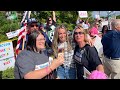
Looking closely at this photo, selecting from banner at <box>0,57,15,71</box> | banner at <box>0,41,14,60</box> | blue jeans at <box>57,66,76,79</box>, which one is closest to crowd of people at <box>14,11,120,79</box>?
blue jeans at <box>57,66,76,79</box>

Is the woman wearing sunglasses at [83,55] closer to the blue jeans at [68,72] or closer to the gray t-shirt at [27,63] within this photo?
the blue jeans at [68,72]

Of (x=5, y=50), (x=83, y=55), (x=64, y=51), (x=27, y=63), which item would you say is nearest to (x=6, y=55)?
(x=5, y=50)

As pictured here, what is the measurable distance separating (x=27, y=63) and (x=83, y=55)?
985 millimetres

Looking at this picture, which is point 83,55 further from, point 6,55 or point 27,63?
Answer: point 6,55

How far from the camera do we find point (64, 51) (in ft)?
13.5

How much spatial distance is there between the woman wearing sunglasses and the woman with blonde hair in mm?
97

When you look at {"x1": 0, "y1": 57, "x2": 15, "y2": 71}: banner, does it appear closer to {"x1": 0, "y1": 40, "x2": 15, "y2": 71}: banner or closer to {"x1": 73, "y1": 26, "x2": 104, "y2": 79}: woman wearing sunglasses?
{"x1": 0, "y1": 40, "x2": 15, "y2": 71}: banner

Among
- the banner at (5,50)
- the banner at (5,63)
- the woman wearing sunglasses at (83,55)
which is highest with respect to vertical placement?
the woman wearing sunglasses at (83,55)

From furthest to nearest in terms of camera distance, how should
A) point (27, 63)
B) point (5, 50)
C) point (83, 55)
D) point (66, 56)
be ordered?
point (5, 50) → point (66, 56) → point (83, 55) → point (27, 63)

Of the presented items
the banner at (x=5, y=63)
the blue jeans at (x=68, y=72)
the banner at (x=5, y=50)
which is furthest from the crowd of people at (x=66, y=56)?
the banner at (x=5, y=63)

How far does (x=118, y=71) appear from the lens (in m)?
5.12

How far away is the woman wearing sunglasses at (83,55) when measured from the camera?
3.75 metres
